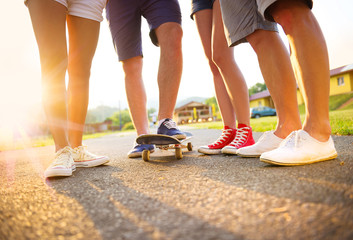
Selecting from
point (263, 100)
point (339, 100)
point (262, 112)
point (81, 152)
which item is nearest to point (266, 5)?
point (81, 152)

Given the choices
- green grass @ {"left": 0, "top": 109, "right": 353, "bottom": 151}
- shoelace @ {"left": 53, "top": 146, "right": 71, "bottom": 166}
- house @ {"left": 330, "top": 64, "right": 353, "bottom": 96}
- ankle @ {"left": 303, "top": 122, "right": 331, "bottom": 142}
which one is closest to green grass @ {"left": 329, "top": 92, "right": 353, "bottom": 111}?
house @ {"left": 330, "top": 64, "right": 353, "bottom": 96}

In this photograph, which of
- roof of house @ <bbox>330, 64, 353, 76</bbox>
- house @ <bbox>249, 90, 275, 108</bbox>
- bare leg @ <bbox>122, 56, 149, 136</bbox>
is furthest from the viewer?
house @ <bbox>249, 90, 275, 108</bbox>

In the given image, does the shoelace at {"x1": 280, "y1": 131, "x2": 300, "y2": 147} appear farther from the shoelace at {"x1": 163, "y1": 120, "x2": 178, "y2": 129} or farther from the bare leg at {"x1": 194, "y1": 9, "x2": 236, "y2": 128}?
the shoelace at {"x1": 163, "y1": 120, "x2": 178, "y2": 129}

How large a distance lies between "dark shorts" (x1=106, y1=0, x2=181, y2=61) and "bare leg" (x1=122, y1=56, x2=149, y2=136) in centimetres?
10

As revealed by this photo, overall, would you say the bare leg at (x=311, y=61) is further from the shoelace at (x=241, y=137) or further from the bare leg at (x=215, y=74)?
the bare leg at (x=215, y=74)

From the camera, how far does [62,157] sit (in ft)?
5.51

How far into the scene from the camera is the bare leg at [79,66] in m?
2.04

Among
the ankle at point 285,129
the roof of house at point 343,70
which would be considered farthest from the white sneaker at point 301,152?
the roof of house at point 343,70

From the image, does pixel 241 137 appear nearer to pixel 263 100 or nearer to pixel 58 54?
pixel 58 54

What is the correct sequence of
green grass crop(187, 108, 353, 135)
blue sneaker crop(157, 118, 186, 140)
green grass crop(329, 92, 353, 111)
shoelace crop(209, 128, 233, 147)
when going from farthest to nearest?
1. green grass crop(329, 92, 353, 111)
2. green grass crop(187, 108, 353, 135)
3. shoelace crop(209, 128, 233, 147)
4. blue sneaker crop(157, 118, 186, 140)

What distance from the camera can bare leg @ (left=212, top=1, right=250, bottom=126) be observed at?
209 cm

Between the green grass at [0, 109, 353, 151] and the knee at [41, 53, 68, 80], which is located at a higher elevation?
the knee at [41, 53, 68, 80]

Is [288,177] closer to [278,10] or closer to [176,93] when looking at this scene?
[278,10]

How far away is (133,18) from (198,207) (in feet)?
7.46
